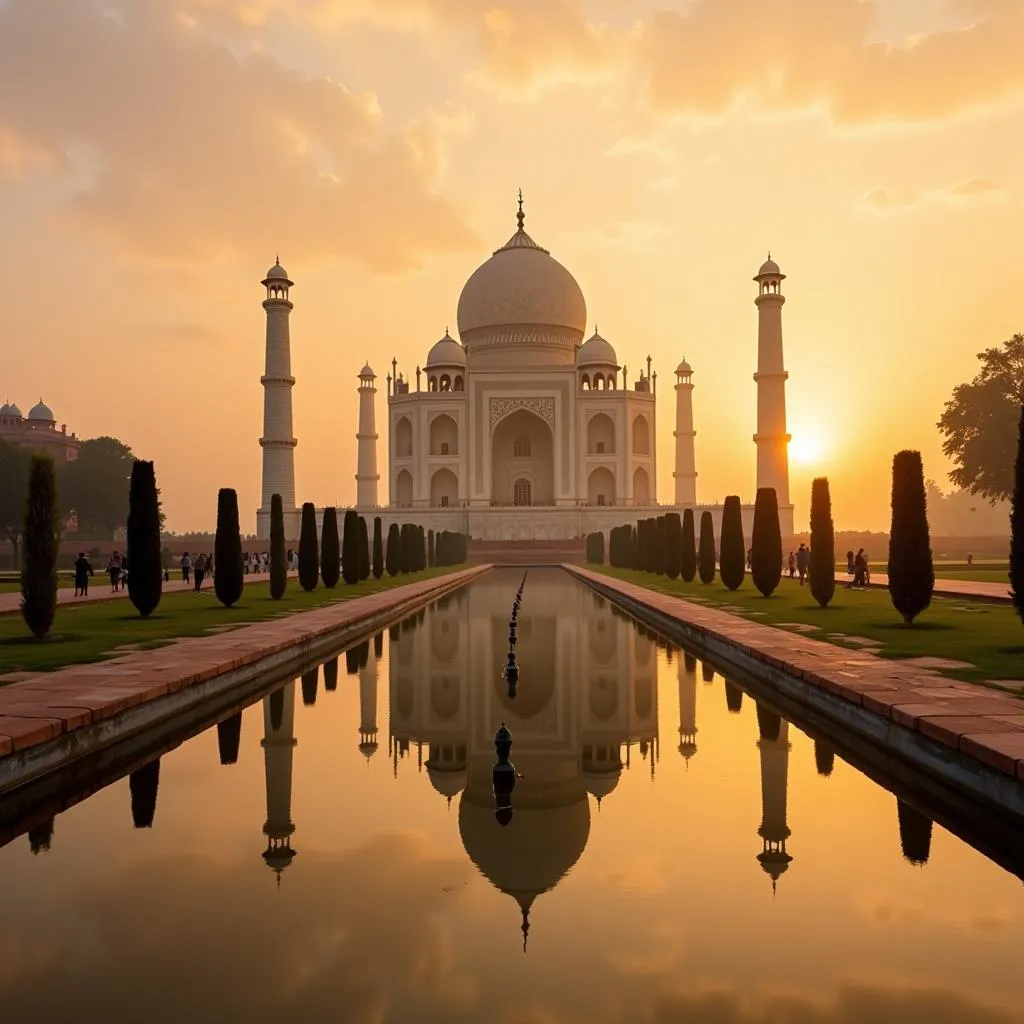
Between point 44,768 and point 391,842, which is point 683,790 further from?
point 44,768

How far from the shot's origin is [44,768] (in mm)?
5285

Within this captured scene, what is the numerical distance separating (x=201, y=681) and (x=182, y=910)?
4414 millimetres

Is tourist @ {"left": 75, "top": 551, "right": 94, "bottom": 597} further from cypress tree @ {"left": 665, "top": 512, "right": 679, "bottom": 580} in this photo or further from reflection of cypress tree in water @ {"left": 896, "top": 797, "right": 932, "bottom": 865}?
reflection of cypress tree in water @ {"left": 896, "top": 797, "right": 932, "bottom": 865}

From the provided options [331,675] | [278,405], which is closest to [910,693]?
[331,675]

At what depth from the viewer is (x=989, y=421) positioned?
126ft

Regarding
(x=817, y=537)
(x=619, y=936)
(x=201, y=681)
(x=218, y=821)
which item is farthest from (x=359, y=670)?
(x=817, y=537)

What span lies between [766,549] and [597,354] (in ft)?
128

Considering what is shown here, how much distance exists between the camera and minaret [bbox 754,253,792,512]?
147 feet

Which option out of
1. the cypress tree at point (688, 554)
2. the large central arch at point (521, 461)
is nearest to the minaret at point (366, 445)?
the large central arch at point (521, 461)

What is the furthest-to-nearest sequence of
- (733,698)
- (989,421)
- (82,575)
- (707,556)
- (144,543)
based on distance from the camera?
(989,421), (707,556), (82,575), (144,543), (733,698)

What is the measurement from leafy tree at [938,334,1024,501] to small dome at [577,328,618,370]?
20.5 metres

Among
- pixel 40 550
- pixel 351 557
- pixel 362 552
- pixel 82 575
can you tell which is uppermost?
pixel 40 550

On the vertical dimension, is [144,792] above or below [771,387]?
below

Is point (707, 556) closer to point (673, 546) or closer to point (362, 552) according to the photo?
point (673, 546)
